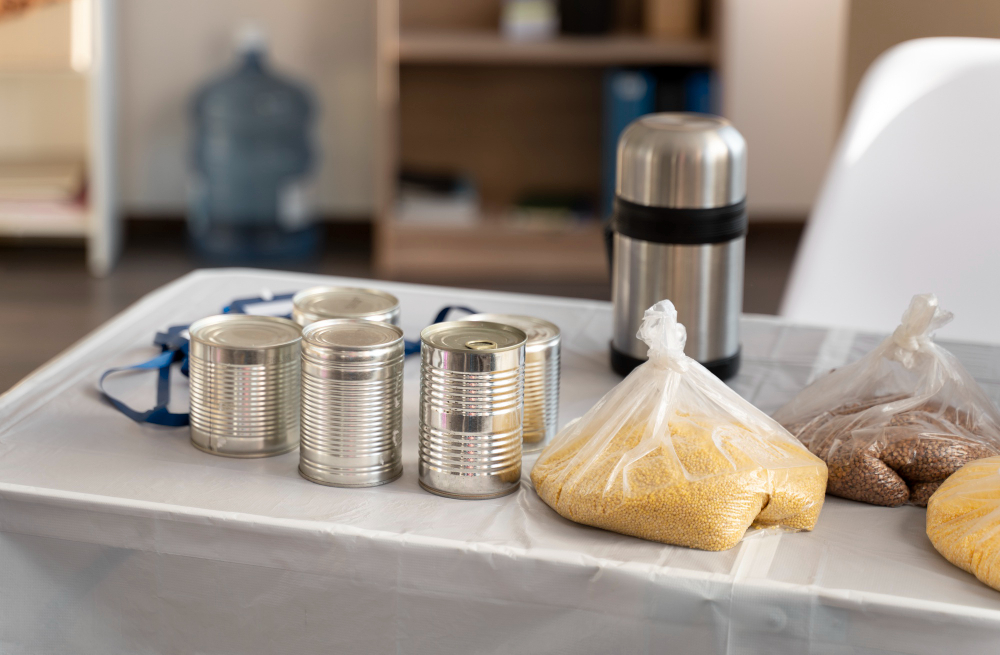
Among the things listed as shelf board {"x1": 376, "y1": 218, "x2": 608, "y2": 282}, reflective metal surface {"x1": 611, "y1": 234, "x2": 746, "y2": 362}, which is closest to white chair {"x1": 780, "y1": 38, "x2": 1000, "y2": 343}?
reflective metal surface {"x1": 611, "y1": 234, "x2": 746, "y2": 362}

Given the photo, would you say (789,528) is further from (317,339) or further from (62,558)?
(62,558)

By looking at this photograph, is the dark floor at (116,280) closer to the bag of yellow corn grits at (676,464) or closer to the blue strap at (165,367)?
the blue strap at (165,367)

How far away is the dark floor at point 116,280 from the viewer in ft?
8.11

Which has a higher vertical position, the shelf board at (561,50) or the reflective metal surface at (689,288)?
the shelf board at (561,50)

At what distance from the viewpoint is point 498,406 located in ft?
2.28

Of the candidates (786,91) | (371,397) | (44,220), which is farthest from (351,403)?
(786,91)

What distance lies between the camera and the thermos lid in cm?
91

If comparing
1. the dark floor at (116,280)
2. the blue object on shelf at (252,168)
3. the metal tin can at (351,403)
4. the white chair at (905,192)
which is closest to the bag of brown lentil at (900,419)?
the metal tin can at (351,403)

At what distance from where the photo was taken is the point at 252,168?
10.8 feet

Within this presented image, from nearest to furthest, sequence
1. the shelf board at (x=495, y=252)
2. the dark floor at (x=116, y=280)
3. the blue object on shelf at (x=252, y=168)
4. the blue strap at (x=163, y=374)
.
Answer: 1. the blue strap at (x=163, y=374)
2. the dark floor at (x=116, y=280)
3. the shelf board at (x=495, y=252)
4. the blue object on shelf at (x=252, y=168)

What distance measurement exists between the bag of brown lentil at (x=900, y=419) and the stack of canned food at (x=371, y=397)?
0.21 meters

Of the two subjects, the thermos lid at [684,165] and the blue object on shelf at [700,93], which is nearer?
the thermos lid at [684,165]

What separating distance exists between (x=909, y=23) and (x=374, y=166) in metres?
1.61

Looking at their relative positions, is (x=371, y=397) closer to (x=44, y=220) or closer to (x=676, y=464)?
(x=676, y=464)
